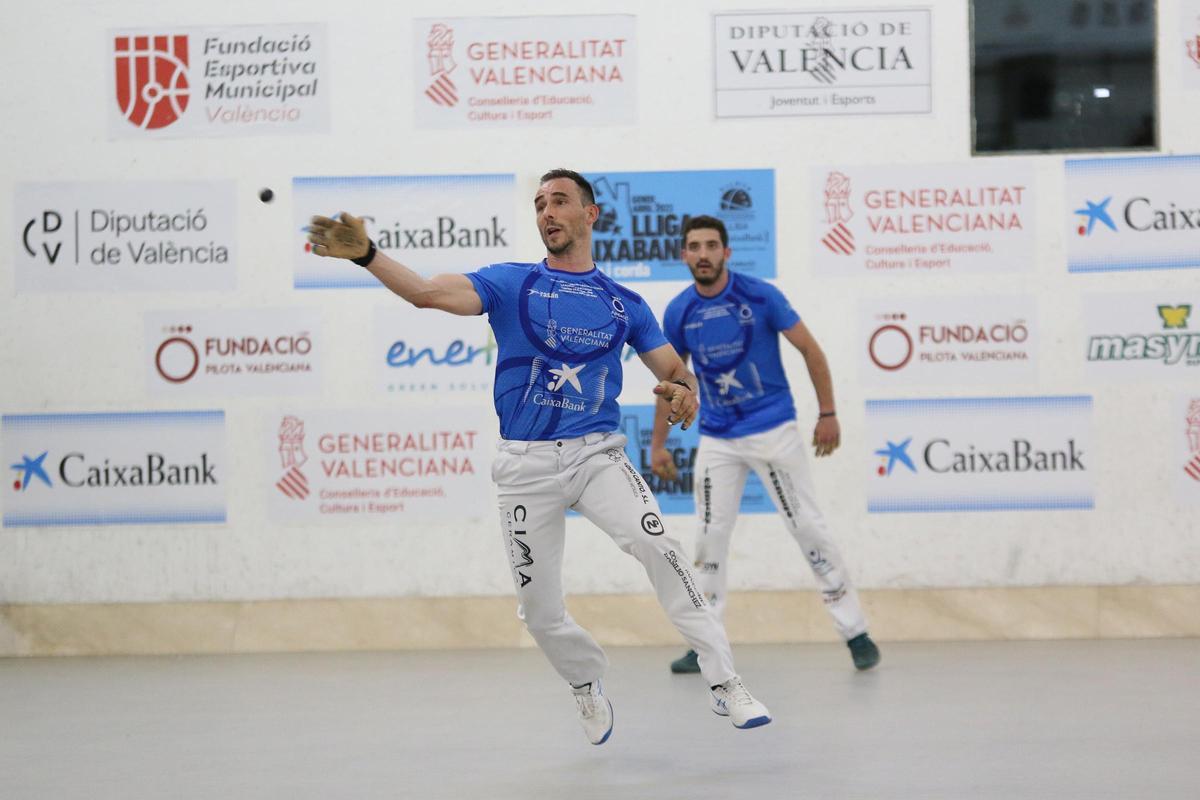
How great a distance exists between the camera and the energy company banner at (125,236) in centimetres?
841

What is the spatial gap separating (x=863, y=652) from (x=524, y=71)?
149 inches

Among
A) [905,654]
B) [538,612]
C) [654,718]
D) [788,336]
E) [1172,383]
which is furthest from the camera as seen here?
[1172,383]

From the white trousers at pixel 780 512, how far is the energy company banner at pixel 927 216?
1540 millimetres

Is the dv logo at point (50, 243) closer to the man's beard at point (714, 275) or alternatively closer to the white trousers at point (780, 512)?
the man's beard at point (714, 275)

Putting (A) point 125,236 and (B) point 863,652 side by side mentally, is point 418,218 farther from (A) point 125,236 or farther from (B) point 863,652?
(B) point 863,652

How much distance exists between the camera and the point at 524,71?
8312mm

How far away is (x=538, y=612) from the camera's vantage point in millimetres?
5168

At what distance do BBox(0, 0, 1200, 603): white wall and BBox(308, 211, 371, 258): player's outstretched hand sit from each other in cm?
397

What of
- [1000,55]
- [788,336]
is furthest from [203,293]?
[1000,55]

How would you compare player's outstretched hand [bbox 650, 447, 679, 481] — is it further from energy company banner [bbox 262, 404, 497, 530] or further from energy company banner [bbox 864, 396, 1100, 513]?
energy company banner [bbox 864, 396, 1100, 513]

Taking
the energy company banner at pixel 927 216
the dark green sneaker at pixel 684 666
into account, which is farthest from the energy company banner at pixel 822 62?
the dark green sneaker at pixel 684 666

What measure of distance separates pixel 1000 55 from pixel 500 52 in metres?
2.86

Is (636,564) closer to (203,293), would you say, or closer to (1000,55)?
(203,293)

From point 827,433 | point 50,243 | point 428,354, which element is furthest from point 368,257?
point 50,243
